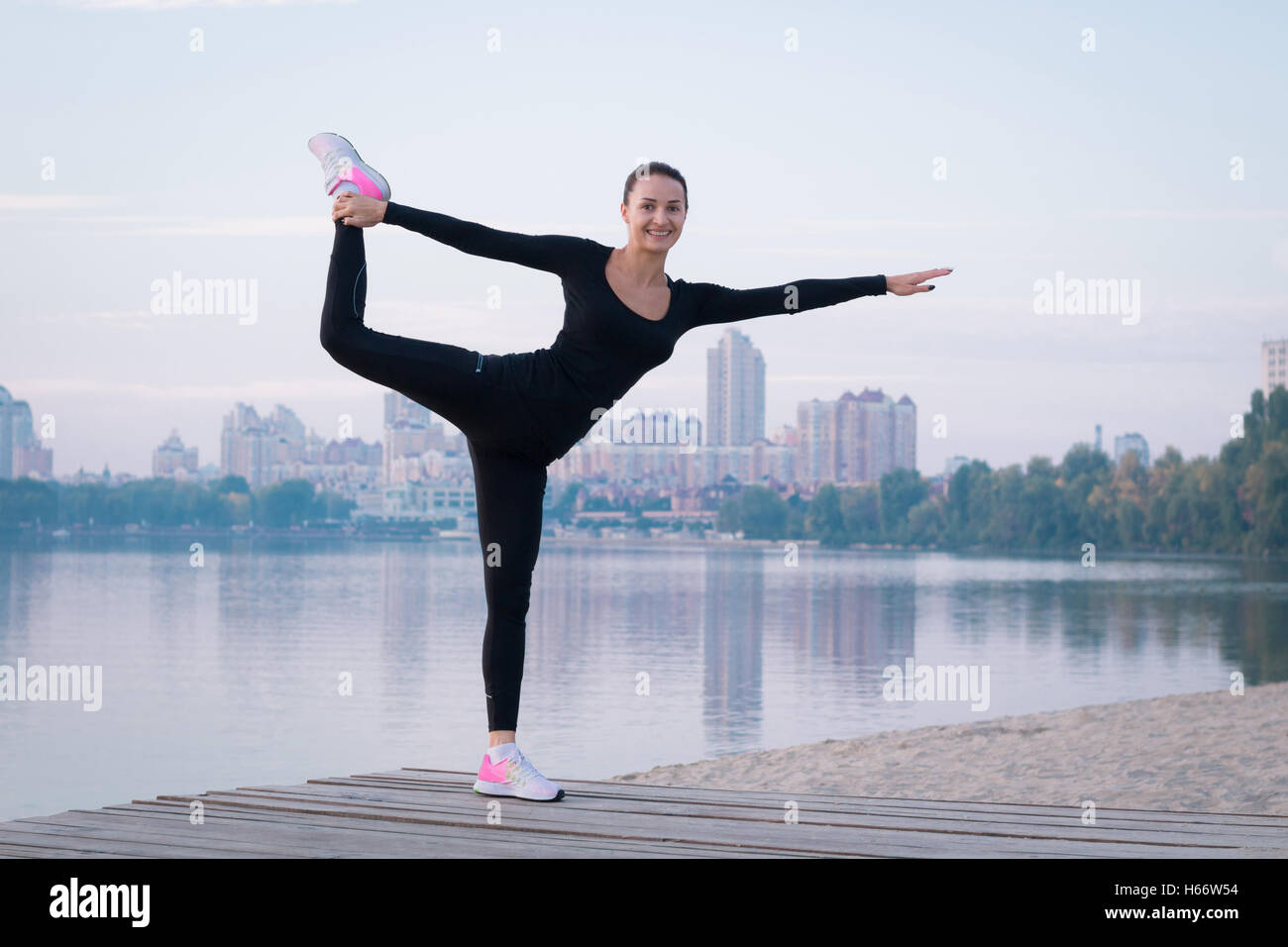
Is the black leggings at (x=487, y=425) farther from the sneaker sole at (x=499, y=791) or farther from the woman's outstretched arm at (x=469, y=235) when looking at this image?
the sneaker sole at (x=499, y=791)

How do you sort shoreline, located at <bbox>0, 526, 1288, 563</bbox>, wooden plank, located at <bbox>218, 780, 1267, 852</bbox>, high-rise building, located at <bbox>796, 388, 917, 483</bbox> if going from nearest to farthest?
1. wooden plank, located at <bbox>218, 780, 1267, 852</bbox>
2. shoreline, located at <bbox>0, 526, 1288, 563</bbox>
3. high-rise building, located at <bbox>796, 388, 917, 483</bbox>

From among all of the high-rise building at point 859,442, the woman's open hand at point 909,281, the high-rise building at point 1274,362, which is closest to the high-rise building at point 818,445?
the high-rise building at point 859,442

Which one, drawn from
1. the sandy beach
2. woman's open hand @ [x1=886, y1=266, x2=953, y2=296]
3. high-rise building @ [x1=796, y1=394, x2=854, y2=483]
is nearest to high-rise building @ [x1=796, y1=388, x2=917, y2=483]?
high-rise building @ [x1=796, y1=394, x2=854, y2=483]

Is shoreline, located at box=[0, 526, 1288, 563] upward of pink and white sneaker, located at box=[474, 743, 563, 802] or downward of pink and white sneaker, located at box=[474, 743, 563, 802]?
downward

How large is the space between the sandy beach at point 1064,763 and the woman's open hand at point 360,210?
6.72m

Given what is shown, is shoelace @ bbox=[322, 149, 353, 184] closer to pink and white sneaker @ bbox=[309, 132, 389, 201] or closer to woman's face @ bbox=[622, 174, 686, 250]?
pink and white sneaker @ bbox=[309, 132, 389, 201]

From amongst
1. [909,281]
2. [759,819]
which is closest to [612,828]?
[759,819]

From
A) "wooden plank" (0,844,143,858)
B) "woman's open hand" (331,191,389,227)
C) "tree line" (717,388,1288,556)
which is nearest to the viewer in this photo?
"wooden plank" (0,844,143,858)

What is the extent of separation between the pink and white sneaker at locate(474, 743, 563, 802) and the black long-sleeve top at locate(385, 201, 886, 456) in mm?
1063

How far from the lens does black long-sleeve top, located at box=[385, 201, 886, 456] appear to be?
14.5ft

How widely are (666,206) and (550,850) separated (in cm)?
213

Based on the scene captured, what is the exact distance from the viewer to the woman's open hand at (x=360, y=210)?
421 cm

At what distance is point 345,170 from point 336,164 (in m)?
0.07

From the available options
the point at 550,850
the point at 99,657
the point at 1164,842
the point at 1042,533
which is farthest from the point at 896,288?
the point at 1042,533
